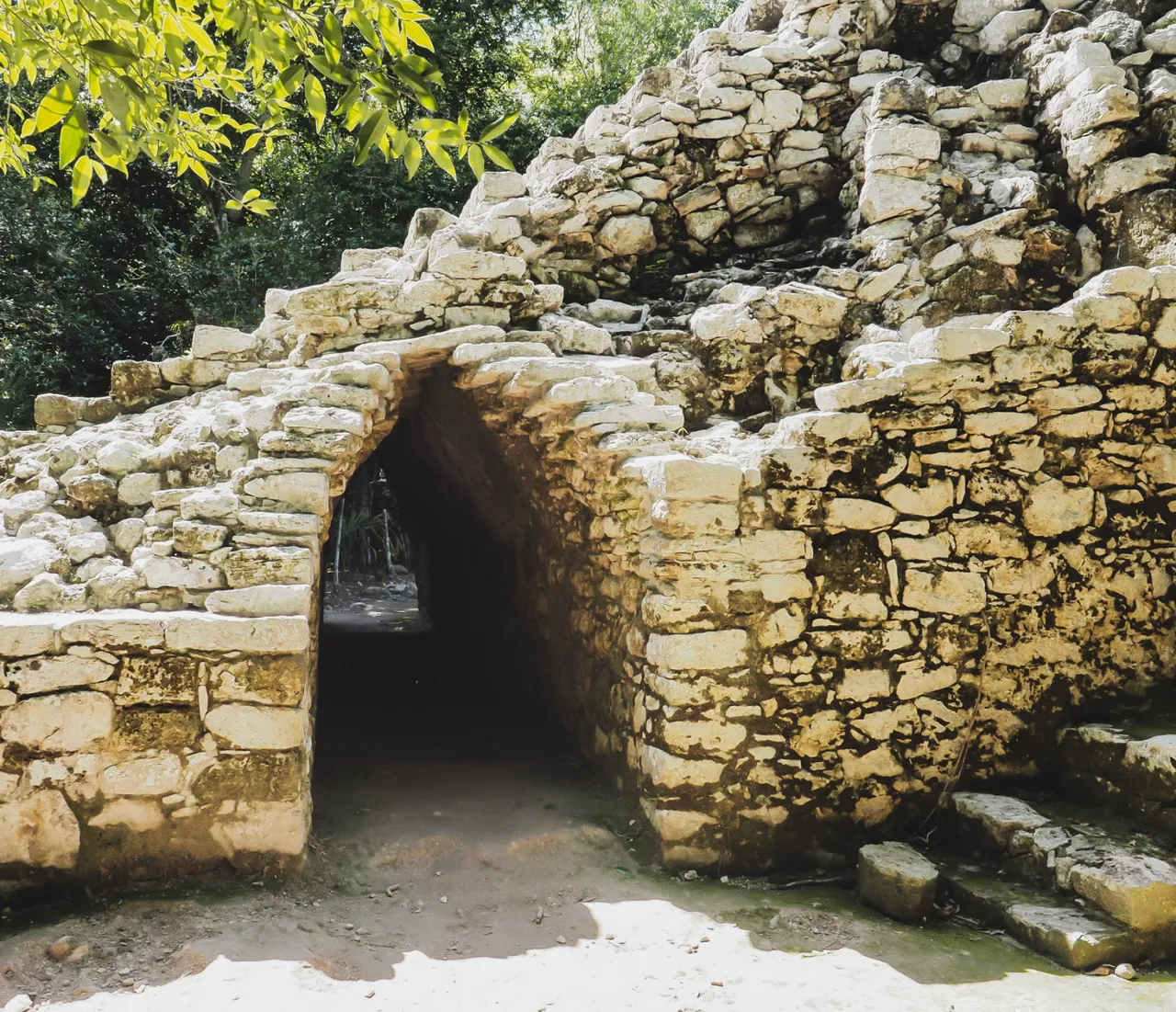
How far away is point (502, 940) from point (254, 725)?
1.31 m

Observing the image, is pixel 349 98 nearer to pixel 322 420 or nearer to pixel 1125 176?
pixel 322 420

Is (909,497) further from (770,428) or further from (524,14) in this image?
(524,14)

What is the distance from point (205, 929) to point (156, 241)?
11660mm

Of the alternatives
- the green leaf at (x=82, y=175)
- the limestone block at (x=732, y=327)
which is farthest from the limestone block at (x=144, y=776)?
the limestone block at (x=732, y=327)

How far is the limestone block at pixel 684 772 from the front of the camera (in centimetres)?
378

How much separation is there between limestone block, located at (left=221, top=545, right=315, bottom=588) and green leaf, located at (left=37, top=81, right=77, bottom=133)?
1900mm

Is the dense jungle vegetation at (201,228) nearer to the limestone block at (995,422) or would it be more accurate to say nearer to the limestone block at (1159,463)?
the limestone block at (995,422)

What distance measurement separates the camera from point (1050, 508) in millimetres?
4117

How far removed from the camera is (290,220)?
1173cm

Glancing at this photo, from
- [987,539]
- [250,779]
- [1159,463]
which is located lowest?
[250,779]

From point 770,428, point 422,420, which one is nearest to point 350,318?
point 422,420

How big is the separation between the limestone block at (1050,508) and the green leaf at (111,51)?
3.97 metres

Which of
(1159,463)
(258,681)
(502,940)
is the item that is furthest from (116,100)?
(1159,463)

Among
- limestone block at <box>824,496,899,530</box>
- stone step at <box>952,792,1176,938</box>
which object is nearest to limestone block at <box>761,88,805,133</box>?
limestone block at <box>824,496,899,530</box>
